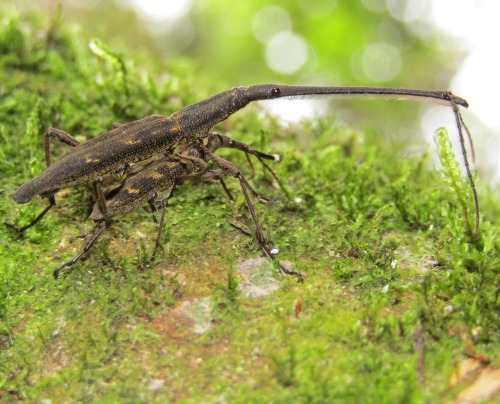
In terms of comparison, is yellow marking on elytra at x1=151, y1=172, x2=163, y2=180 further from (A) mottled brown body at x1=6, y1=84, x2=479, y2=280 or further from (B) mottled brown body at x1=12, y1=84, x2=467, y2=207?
(B) mottled brown body at x1=12, y1=84, x2=467, y2=207

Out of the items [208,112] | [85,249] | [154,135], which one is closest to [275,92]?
[208,112]

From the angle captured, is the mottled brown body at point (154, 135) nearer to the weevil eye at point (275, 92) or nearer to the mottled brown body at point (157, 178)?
the weevil eye at point (275, 92)

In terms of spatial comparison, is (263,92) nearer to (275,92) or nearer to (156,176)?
(275,92)

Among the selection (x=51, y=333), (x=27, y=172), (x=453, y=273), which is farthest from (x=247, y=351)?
(x=27, y=172)

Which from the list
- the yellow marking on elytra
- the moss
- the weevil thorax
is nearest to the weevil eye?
the weevil thorax

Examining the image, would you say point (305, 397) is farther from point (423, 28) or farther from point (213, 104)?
point (423, 28)

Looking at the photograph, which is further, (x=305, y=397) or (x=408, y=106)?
(x=408, y=106)
